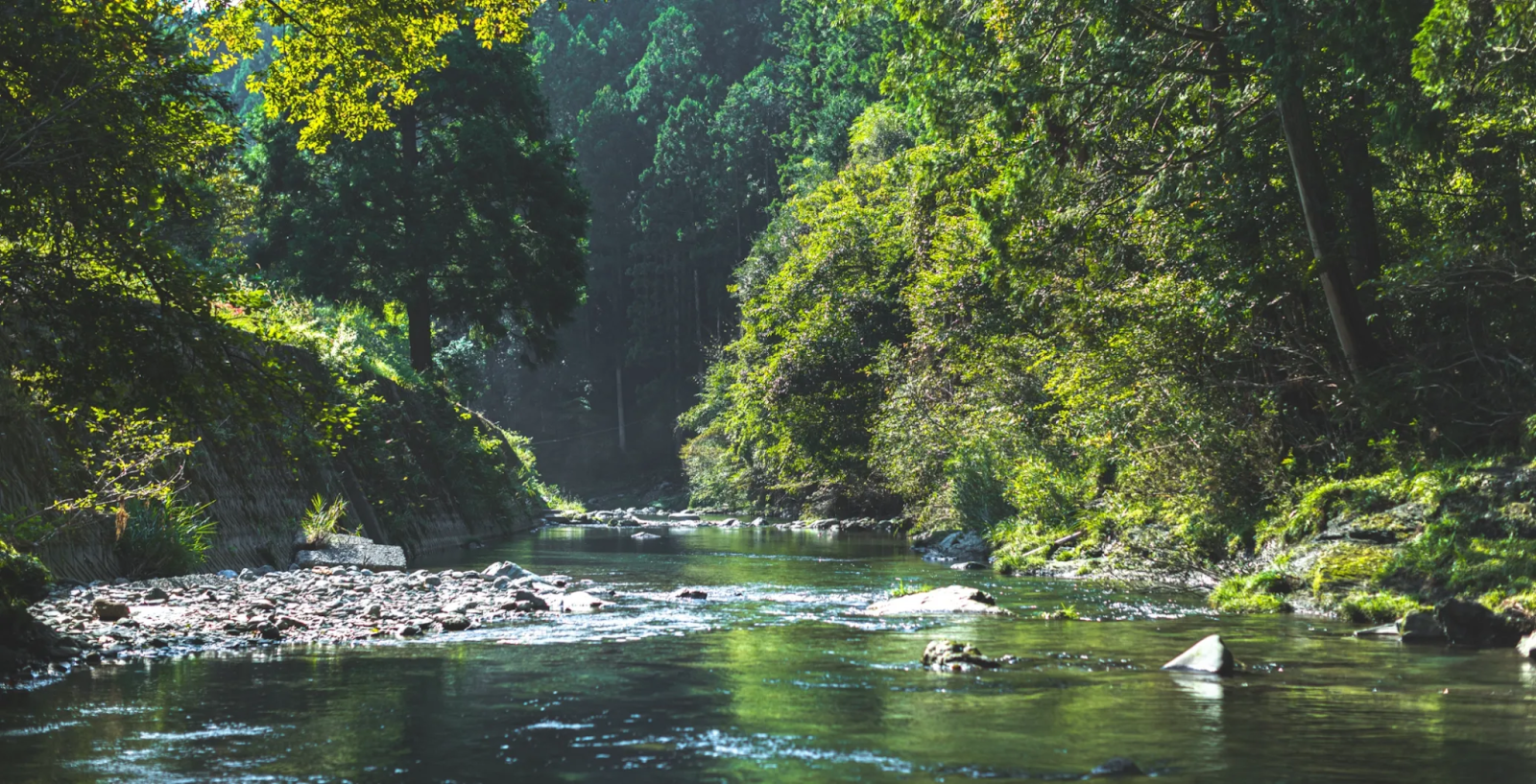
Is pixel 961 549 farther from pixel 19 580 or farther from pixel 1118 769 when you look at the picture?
pixel 1118 769

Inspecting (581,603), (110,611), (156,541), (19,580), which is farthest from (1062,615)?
(156,541)

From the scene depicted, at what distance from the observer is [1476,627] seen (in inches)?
380

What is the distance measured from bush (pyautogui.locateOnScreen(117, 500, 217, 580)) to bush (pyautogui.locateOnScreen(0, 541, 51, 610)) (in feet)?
15.1

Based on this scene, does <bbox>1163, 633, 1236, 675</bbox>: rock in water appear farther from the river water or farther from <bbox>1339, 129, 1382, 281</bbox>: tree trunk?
<bbox>1339, 129, 1382, 281</bbox>: tree trunk

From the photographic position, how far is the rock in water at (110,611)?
1034 centimetres

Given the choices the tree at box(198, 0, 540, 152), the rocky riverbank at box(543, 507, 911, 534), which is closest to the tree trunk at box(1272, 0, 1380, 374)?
the tree at box(198, 0, 540, 152)

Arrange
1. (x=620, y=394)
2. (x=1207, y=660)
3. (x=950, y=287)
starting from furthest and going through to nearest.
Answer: (x=620, y=394) < (x=950, y=287) < (x=1207, y=660)

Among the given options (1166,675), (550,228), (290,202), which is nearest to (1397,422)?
(1166,675)

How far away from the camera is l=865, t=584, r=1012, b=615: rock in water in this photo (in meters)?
12.5

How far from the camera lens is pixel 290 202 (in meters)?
34.1

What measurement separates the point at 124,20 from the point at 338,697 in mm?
4458

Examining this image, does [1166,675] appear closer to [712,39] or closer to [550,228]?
[550,228]

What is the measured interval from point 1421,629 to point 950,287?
1552 centimetres

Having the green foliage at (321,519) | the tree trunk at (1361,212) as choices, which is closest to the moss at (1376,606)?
the tree trunk at (1361,212)
